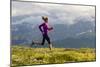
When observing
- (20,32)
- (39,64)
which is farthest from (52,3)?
(39,64)

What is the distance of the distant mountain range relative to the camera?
9.62ft

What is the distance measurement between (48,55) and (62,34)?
36 centimetres

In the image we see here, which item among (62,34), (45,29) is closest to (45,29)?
(45,29)

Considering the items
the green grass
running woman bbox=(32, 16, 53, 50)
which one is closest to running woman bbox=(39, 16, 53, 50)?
running woman bbox=(32, 16, 53, 50)

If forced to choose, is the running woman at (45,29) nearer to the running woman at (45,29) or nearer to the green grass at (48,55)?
the running woman at (45,29)

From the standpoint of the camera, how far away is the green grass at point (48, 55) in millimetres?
2926

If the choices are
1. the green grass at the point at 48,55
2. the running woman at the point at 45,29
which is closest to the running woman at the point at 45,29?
the running woman at the point at 45,29

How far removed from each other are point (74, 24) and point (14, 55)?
3.17ft

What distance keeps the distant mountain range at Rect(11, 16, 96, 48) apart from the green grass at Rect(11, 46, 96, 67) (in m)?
0.07

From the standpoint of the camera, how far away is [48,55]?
3.09m

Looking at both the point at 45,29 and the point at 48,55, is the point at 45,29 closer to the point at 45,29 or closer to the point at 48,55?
the point at 45,29
